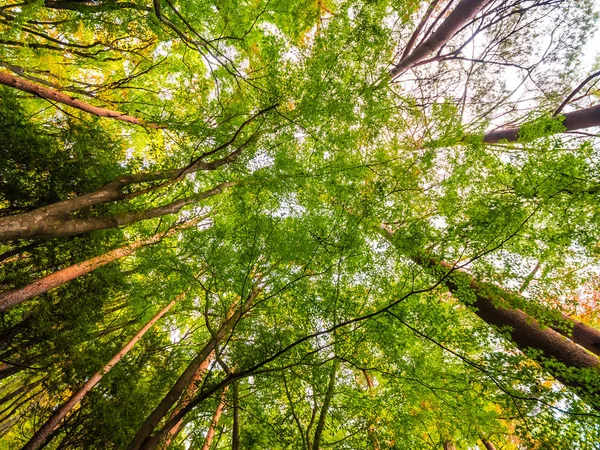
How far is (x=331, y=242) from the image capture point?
155 inches

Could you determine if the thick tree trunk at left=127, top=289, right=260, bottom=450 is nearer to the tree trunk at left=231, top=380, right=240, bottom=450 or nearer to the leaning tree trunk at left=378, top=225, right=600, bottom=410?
the tree trunk at left=231, top=380, right=240, bottom=450

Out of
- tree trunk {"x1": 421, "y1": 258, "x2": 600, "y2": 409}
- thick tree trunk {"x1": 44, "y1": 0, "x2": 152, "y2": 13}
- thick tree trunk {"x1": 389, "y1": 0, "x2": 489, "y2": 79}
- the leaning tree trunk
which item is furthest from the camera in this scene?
thick tree trunk {"x1": 389, "y1": 0, "x2": 489, "y2": 79}

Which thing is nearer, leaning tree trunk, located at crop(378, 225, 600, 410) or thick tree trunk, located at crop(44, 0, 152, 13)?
leaning tree trunk, located at crop(378, 225, 600, 410)

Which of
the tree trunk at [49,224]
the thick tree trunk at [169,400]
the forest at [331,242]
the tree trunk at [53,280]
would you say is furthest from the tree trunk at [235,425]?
the tree trunk at [53,280]

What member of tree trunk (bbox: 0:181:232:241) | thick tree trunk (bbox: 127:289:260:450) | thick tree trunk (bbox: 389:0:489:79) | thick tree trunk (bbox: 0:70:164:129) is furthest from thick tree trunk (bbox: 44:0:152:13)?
thick tree trunk (bbox: 389:0:489:79)

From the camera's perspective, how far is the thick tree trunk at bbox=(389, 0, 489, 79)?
5.16 meters

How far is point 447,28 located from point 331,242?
215 inches

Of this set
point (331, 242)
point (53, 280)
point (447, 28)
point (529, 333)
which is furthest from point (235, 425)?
point (447, 28)

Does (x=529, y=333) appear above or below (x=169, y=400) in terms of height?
above

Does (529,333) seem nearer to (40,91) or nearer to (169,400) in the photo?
(169,400)

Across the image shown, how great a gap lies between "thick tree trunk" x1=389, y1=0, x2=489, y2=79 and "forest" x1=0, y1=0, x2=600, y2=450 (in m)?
0.04

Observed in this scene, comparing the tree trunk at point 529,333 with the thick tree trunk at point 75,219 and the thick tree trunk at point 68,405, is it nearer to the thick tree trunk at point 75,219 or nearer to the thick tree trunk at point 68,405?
the thick tree trunk at point 75,219

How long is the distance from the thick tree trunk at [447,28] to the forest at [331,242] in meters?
0.04

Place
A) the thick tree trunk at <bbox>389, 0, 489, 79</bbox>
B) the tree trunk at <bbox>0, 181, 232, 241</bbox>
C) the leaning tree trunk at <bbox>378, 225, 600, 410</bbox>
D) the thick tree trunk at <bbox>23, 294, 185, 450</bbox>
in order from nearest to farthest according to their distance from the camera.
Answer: the tree trunk at <bbox>0, 181, 232, 241</bbox> → the leaning tree trunk at <bbox>378, 225, 600, 410</bbox> → the thick tree trunk at <bbox>23, 294, 185, 450</bbox> → the thick tree trunk at <bbox>389, 0, 489, 79</bbox>
